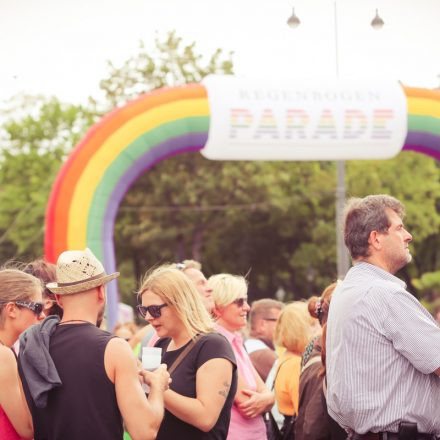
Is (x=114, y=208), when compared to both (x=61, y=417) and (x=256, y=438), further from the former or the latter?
(x=61, y=417)

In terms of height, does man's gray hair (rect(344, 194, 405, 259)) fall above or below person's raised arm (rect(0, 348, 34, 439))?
above

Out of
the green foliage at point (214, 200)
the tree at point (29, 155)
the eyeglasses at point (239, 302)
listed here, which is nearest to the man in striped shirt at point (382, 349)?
the eyeglasses at point (239, 302)

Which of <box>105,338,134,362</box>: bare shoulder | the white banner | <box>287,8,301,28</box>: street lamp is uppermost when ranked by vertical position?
<box>287,8,301,28</box>: street lamp

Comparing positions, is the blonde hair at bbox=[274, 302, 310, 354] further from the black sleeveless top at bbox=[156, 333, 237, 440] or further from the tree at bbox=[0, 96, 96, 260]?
the tree at bbox=[0, 96, 96, 260]

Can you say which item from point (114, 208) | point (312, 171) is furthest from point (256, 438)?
point (312, 171)

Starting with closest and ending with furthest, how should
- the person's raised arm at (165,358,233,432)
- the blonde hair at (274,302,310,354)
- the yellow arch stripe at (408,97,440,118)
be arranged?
the person's raised arm at (165,358,233,432), the blonde hair at (274,302,310,354), the yellow arch stripe at (408,97,440,118)

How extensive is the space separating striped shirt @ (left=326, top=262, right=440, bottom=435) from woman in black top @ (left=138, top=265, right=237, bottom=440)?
21.3 inches

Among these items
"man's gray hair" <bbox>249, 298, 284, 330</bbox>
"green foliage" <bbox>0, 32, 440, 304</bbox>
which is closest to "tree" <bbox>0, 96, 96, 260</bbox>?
"green foliage" <bbox>0, 32, 440, 304</bbox>

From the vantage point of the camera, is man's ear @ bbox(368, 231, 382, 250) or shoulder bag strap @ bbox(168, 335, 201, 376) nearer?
man's ear @ bbox(368, 231, 382, 250)

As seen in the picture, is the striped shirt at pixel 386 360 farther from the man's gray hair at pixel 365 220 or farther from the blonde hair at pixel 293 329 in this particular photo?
the blonde hair at pixel 293 329

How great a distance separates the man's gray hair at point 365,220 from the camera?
153 inches

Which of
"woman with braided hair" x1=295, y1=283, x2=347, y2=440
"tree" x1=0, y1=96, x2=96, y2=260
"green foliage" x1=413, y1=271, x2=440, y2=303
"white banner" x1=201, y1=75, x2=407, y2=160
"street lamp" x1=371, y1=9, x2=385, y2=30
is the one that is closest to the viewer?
"woman with braided hair" x1=295, y1=283, x2=347, y2=440

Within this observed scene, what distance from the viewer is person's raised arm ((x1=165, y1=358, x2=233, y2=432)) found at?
3.81 metres

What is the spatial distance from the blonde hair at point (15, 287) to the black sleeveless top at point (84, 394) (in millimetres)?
582
